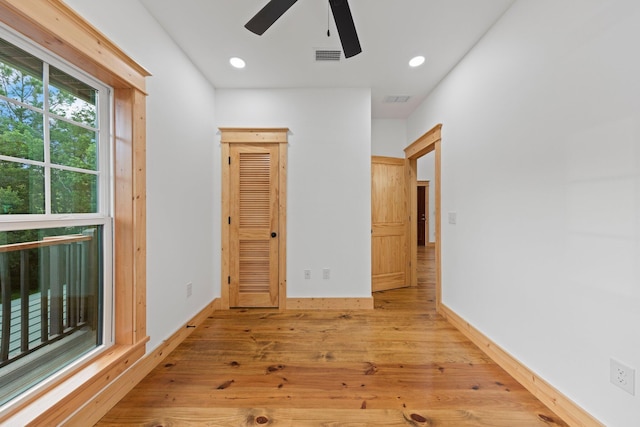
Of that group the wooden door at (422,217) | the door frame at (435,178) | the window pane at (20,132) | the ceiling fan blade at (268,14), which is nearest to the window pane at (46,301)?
the window pane at (20,132)

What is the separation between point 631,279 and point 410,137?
10.1 feet

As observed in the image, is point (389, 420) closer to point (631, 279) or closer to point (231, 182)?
point (631, 279)

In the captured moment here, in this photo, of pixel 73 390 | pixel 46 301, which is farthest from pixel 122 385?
pixel 46 301

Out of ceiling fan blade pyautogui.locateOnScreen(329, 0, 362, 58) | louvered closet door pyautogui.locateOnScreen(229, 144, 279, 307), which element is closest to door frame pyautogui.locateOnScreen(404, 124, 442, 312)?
ceiling fan blade pyautogui.locateOnScreen(329, 0, 362, 58)

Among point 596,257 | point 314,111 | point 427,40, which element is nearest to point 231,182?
point 314,111

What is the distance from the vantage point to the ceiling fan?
147cm

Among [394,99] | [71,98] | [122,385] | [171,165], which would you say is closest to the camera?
[71,98]

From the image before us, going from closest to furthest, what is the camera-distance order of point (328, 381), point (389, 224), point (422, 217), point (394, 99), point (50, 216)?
point (50, 216) < point (328, 381) < point (394, 99) < point (389, 224) < point (422, 217)

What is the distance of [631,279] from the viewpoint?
1.17m

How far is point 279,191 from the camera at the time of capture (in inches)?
118

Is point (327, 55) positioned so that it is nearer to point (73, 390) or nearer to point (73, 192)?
point (73, 192)

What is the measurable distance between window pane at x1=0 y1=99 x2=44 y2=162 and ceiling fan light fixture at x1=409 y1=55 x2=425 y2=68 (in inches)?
115

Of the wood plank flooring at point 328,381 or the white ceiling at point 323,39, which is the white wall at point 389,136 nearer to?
the white ceiling at point 323,39

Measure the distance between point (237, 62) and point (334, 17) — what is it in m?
1.43
